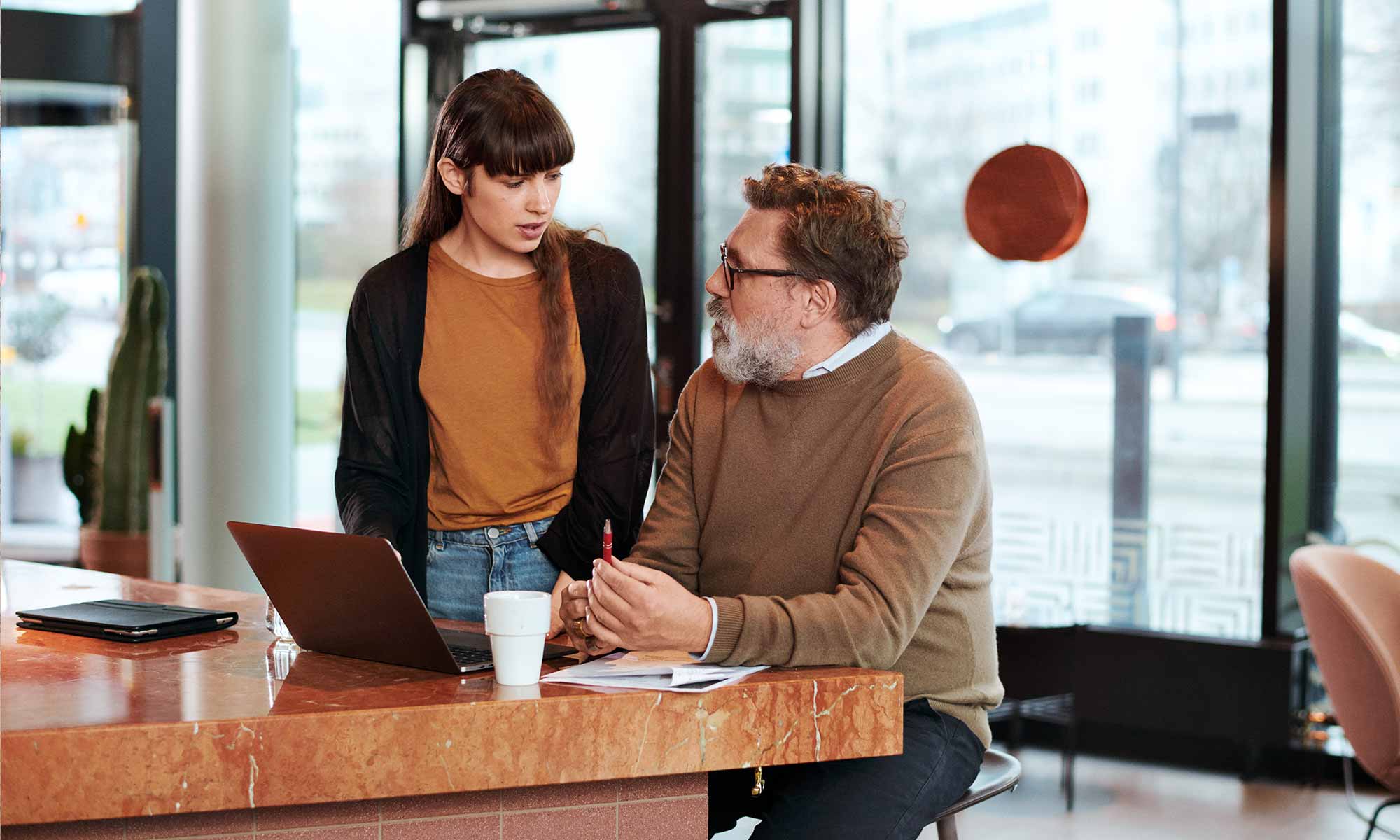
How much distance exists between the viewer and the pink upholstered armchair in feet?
10.8

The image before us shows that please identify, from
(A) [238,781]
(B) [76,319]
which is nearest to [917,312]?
(B) [76,319]

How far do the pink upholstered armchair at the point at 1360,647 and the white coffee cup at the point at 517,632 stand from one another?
7.55 ft

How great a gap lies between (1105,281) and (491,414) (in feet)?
11.1

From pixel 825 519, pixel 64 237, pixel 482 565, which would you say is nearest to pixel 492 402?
pixel 482 565

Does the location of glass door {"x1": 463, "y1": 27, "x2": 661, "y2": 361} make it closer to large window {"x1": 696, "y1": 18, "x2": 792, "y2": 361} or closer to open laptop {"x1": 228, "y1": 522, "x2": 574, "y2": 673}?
large window {"x1": 696, "y1": 18, "x2": 792, "y2": 361}

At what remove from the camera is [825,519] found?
2072 mm

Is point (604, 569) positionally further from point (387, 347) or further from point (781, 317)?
point (387, 347)

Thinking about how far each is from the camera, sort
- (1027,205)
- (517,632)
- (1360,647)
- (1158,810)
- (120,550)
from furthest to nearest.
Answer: (120,550)
(1158,810)
(1027,205)
(1360,647)
(517,632)

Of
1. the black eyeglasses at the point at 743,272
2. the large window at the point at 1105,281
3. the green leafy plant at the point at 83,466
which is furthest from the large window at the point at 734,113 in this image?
the black eyeglasses at the point at 743,272

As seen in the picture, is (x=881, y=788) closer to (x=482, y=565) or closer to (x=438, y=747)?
(x=438, y=747)

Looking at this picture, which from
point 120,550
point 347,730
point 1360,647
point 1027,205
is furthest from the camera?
point 120,550

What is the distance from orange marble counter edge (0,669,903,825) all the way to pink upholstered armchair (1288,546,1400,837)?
6.44 feet

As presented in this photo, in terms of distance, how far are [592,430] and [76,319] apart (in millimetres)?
5092

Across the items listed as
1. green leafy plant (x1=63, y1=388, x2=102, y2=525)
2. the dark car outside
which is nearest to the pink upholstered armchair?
the dark car outside
